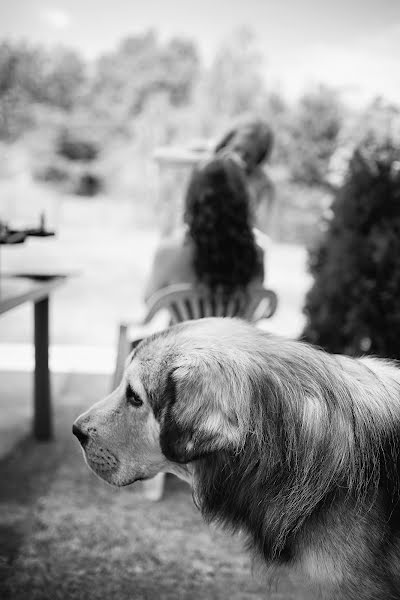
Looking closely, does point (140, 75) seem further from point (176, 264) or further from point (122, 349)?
point (122, 349)

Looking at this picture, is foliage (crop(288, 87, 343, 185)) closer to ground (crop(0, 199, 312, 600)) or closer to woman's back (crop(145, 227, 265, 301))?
ground (crop(0, 199, 312, 600))

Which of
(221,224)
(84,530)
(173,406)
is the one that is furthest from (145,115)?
(173,406)

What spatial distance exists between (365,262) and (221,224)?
1730mm

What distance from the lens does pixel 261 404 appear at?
143 cm

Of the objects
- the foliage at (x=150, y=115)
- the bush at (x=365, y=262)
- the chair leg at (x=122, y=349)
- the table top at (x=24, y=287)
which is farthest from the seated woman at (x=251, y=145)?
the foliage at (x=150, y=115)

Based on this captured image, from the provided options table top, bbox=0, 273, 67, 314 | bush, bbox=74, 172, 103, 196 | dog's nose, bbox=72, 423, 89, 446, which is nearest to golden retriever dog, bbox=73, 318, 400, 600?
dog's nose, bbox=72, 423, 89, 446

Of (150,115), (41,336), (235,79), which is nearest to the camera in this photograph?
(41,336)

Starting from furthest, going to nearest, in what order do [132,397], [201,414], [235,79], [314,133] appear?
[314,133], [235,79], [132,397], [201,414]

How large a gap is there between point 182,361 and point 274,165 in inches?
637

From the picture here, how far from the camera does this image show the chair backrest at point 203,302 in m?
2.82

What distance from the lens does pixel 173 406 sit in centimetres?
142

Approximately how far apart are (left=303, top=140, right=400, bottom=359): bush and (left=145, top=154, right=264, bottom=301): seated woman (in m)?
1.32

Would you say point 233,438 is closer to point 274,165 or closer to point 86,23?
point 274,165

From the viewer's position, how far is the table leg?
338cm
